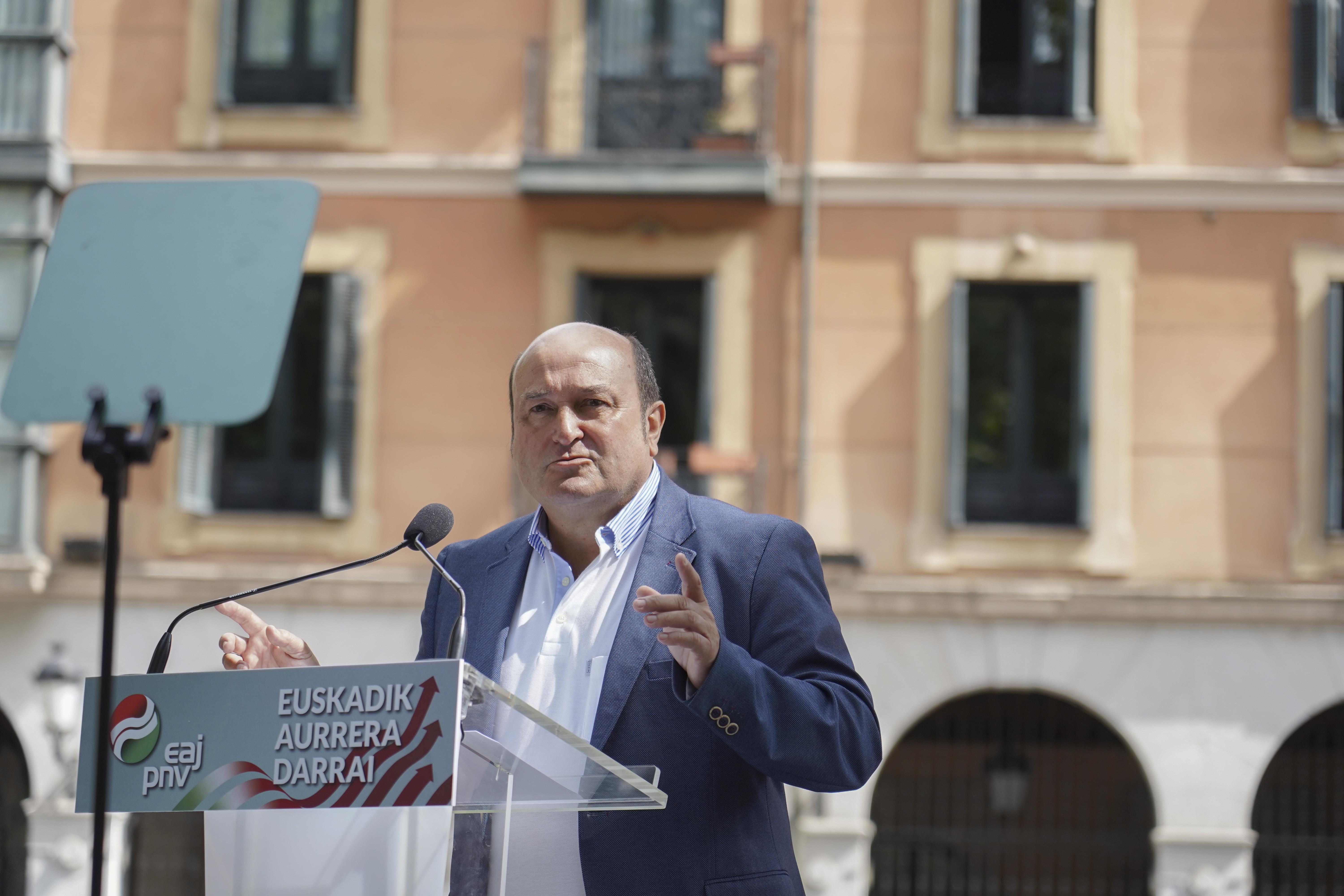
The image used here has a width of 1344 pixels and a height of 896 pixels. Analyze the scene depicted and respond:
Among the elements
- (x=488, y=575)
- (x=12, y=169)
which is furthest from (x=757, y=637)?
(x=12, y=169)

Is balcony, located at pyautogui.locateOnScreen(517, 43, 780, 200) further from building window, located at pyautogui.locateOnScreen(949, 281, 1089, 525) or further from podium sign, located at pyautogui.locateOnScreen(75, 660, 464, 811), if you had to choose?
podium sign, located at pyautogui.locateOnScreen(75, 660, 464, 811)

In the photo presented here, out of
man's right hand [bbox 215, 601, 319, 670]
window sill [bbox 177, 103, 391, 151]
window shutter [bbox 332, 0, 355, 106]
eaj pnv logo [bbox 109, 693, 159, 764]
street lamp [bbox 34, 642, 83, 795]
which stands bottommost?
street lamp [bbox 34, 642, 83, 795]

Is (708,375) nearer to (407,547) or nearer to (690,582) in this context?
(407,547)

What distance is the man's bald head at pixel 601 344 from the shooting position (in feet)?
10.5

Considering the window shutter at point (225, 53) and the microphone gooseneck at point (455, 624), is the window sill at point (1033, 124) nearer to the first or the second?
the window shutter at point (225, 53)

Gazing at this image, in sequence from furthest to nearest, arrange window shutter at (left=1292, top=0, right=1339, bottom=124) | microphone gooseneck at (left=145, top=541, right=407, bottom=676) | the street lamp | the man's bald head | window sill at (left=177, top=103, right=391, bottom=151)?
window sill at (left=177, top=103, right=391, bottom=151)
window shutter at (left=1292, top=0, right=1339, bottom=124)
the street lamp
the man's bald head
microphone gooseneck at (left=145, top=541, right=407, bottom=676)

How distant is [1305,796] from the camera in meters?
13.3

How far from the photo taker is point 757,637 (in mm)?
2975

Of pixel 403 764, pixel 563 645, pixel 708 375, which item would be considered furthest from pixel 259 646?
pixel 708 375

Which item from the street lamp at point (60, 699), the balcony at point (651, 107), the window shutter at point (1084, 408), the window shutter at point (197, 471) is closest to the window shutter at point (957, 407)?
the window shutter at point (1084, 408)

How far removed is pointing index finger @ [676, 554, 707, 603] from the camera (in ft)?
8.48

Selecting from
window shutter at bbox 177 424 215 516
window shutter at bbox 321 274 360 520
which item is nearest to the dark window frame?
window shutter at bbox 321 274 360 520

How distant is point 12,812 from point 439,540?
40.1ft

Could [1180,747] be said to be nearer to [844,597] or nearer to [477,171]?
[844,597]
